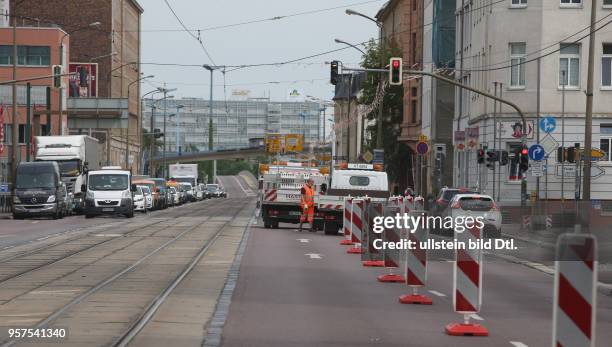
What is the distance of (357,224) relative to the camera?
95.2ft

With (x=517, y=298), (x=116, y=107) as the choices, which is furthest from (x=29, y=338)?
(x=116, y=107)

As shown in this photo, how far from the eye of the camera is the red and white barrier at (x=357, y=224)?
28.0 metres

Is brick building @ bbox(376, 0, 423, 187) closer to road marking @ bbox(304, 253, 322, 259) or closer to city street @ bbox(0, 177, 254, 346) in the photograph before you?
city street @ bbox(0, 177, 254, 346)

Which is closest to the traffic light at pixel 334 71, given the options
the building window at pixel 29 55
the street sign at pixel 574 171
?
the street sign at pixel 574 171

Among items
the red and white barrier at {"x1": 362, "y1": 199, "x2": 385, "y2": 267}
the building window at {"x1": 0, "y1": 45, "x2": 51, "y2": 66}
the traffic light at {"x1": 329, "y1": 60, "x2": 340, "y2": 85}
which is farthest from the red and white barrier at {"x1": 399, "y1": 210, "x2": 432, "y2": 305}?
the building window at {"x1": 0, "y1": 45, "x2": 51, "y2": 66}

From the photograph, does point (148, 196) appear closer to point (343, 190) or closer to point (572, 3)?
point (572, 3)

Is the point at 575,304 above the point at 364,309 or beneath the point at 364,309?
above

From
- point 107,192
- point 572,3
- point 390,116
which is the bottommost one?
point 107,192

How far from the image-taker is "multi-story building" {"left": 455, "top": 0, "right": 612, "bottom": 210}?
53.2 m

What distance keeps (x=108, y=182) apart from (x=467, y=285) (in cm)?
4355

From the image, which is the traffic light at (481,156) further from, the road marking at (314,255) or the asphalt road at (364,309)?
Answer: the asphalt road at (364,309)

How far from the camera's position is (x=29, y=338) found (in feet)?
38.8

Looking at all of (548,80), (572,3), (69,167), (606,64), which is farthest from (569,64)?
(69,167)

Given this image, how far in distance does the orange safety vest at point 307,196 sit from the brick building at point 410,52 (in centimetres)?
4039
